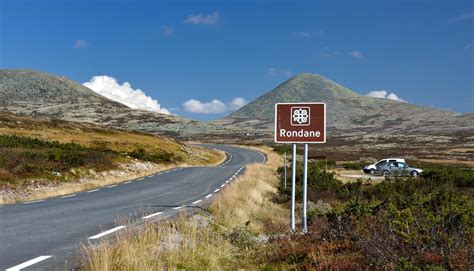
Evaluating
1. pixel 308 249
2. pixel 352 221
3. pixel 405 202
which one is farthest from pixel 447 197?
pixel 308 249

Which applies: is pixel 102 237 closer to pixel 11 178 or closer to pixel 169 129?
pixel 11 178

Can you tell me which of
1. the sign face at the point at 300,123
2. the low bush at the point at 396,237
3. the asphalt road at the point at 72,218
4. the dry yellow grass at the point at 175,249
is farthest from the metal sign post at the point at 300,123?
the asphalt road at the point at 72,218

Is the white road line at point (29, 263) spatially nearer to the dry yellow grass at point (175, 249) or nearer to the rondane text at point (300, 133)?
the dry yellow grass at point (175, 249)

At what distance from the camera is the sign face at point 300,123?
9.89 meters

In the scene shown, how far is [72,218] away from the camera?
1150 cm

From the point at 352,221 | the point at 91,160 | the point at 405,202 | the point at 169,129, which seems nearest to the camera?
the point at 352,221

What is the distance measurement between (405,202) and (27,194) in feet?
45.6

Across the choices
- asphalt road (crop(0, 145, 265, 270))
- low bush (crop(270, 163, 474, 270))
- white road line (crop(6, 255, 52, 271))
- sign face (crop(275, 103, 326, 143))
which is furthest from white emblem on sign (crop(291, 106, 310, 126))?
white road line (crop(6, 255, 52, 271))

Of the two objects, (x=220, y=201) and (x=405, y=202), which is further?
(x=220, y=201)

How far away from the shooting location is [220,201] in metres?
13.7

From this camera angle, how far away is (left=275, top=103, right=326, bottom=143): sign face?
A: 989 centimetres

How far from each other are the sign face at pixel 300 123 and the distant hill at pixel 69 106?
116m

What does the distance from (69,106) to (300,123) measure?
155930mm

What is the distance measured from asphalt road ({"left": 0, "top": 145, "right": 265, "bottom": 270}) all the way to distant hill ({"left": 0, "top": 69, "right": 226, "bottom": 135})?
107163 millimetres
